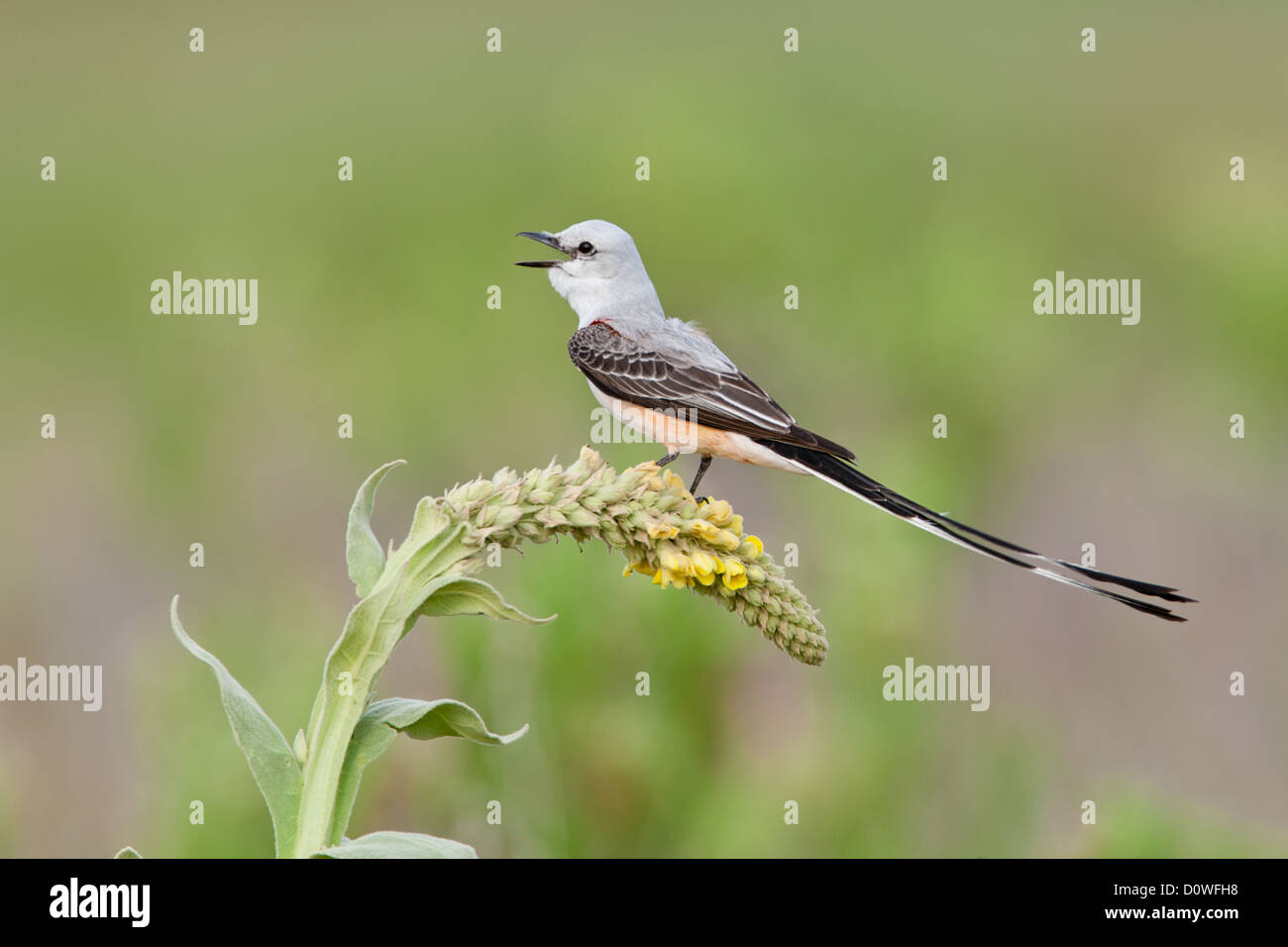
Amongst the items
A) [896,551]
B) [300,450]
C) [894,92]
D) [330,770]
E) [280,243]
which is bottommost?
Answer: [330,770]

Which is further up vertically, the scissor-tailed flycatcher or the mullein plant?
the scissor-tailed flycatcher

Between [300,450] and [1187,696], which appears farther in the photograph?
[300,450]

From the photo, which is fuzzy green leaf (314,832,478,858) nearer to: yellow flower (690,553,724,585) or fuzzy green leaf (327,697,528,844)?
fuzzy green leaf (327,697,528,844)

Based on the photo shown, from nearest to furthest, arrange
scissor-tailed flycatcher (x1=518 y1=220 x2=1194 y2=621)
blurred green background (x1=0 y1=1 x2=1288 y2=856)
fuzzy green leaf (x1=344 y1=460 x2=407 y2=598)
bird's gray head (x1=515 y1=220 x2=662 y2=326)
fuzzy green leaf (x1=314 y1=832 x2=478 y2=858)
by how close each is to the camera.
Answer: fuzzy green leaf (x1=314 y1=832 x2=478 y2=858) → fuzzy green leaf (x1=344 y1=460 x2=407 y2=598) → scissor-tailed flycatcher (x1=518 y1=220 x2=1194 y2=621) → bird's gray head (x1=515 y1=220 x2=662 y2=326) → blurred green background (x1=0 y1=1 x2=1288 y2=856)

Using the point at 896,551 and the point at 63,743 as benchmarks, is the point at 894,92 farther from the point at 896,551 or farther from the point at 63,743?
the point at 63,743

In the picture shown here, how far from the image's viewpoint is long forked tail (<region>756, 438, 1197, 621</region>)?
9.39 ft

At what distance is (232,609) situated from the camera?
743 centimetres

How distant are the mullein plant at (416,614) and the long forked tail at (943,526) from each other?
656 mm

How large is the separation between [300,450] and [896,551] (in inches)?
200

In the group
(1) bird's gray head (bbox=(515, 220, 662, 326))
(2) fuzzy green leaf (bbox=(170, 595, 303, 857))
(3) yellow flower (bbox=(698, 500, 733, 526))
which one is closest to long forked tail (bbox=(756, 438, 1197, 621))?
(3) yellow flower (bbox=(698, 500, 733, 526))

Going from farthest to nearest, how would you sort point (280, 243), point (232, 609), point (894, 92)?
point (894, 92) → point (280, 243) → point (232, 609)

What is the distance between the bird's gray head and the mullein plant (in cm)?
204

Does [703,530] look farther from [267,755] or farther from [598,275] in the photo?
[598,275]

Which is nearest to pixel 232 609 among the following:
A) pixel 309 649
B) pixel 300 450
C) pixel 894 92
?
pixel 309 649
